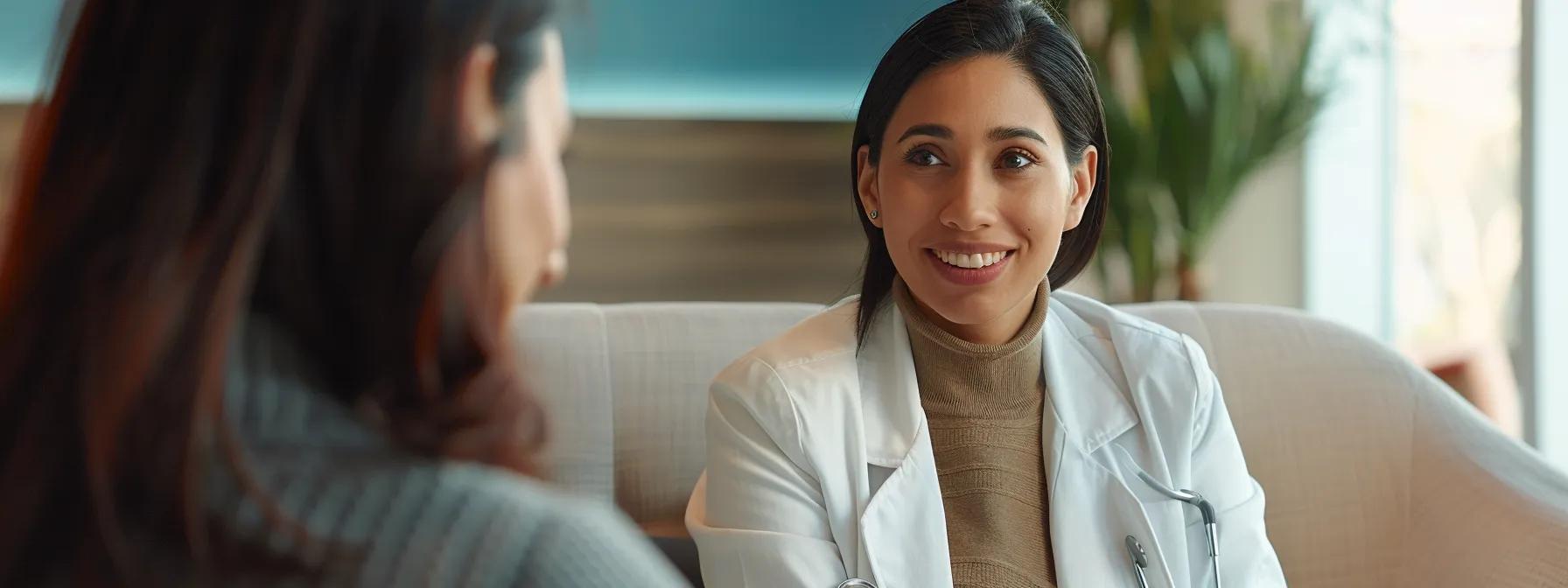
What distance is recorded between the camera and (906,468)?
163 centimetres

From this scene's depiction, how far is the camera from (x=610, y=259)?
346 cm

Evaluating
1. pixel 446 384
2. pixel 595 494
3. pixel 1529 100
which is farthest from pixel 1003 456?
pixel 1529 100

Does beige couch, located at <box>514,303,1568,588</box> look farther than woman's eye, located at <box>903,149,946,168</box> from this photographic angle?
Yes

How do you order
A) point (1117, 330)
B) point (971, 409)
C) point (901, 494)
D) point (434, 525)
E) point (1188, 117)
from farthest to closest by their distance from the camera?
point (1188, 117)
point (1117, 330)
point (971, 409)
point (901, 494)
point (434, 525)

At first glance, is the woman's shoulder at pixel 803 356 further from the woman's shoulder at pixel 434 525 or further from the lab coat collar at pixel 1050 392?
the woman's shoulder at pixel 434 525

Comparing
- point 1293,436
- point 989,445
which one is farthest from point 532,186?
point 1293,436

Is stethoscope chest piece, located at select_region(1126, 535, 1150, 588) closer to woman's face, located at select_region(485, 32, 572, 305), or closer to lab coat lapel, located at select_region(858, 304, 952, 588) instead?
lab coat lapel, located at select_region(858, 304, 952, 588)

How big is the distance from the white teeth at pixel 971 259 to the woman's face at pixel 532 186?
1023 mm

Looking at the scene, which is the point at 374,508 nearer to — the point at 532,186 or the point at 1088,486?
the point at 532,186

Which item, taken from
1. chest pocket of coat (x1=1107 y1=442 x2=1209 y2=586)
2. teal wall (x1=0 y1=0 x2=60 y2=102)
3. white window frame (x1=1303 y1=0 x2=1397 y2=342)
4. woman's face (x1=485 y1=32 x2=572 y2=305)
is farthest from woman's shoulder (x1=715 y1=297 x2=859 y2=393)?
white window frame (x1=1303 y1=0 x2=1397 y2=342)

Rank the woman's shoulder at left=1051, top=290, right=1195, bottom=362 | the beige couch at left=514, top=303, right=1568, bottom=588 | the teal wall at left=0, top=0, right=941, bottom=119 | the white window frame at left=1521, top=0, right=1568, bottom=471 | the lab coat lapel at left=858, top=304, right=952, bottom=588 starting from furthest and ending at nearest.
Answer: the teal wall at left=0, top=0, right=941, bottom=119, the white window frame at left=1521, top=0, right=1568, bottom=471, the beige couch at left=514, top=303, right=1568, bottom=588, the woman's shoulder at left=1051, top=290, right=1195, bottom=362, the lab coat lapel at left=858, top=304, right=952, bottom=588

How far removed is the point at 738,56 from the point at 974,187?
1993 mm

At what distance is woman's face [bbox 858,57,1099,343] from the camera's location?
1651mm

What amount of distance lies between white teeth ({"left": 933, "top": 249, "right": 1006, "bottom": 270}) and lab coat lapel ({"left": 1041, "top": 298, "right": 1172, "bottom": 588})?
0.63ft
